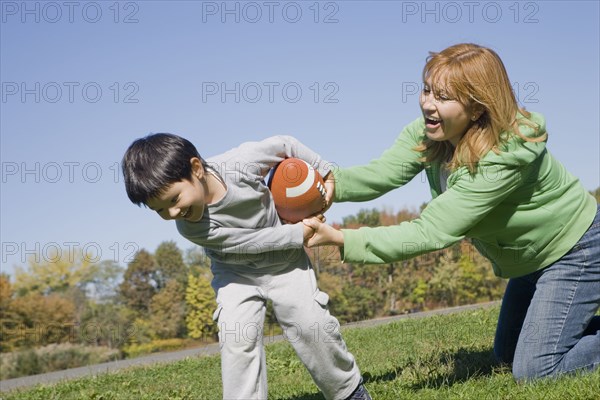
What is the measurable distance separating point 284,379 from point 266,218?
222 cm

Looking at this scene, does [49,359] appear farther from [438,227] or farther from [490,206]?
[490,206]

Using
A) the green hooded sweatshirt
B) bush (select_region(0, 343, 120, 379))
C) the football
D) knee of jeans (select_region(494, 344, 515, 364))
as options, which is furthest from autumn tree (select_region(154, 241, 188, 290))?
the football

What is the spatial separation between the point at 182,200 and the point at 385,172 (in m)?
1.72

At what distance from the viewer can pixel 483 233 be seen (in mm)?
4594

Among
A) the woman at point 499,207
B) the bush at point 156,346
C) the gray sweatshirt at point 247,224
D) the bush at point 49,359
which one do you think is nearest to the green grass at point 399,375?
the woman at point 499,207

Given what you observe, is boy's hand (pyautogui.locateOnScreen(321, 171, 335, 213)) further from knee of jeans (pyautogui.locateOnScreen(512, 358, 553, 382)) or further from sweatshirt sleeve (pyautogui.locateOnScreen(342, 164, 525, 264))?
knee of jeans (pyautogui.locateOnScreen(512, 358, 553, 382))

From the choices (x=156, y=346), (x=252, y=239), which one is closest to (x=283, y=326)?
(x=252, y=239)

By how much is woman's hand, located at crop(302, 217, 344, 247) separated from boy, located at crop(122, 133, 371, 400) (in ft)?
0.16

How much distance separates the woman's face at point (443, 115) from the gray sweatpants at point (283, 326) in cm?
120

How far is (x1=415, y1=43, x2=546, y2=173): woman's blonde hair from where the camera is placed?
4215 millimetres

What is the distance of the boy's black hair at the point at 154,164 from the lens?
381 centimetres

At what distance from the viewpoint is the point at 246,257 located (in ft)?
14.1

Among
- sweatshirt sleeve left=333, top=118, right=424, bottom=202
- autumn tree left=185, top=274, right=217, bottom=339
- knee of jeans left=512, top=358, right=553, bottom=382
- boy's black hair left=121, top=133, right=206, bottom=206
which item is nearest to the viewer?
boy's black hair left=121, top=133, right=206, bottom=206

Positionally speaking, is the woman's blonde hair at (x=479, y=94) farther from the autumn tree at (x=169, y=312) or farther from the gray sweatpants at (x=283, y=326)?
the autumn tree at (x=169, y=312)
